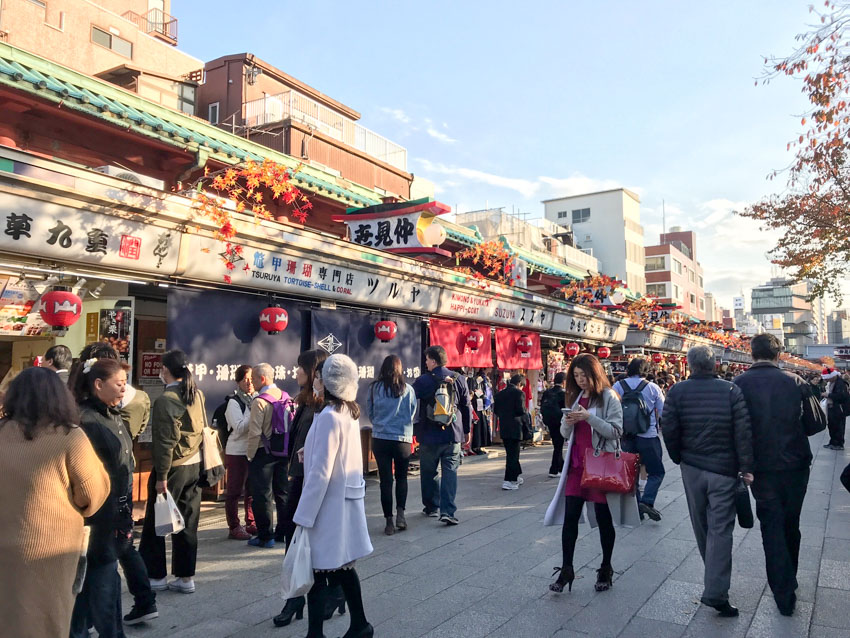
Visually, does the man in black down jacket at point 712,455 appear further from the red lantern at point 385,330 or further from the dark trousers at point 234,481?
the red lantern at point 385,330

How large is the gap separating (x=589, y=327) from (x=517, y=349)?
17.9ft

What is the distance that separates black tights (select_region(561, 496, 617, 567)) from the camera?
496 centimetres

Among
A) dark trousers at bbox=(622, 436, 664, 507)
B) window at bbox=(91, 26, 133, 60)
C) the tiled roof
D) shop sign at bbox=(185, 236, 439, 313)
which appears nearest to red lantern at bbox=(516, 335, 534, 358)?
shop sign at bbox=(185, 236, 439, 313)

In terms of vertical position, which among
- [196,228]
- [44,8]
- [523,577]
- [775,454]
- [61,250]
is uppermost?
[44,8]

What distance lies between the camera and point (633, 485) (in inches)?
197

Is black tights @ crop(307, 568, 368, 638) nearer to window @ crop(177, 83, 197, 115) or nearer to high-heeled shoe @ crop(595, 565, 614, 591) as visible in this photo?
high-heeled shoe @ crop(595, 565, 614, 591)

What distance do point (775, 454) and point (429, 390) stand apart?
151 inches

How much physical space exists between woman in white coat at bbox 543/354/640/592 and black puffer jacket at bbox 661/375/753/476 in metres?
0.44

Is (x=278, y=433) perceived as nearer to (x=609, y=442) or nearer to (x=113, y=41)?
(x=609, y=442)

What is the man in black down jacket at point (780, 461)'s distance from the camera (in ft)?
15.1

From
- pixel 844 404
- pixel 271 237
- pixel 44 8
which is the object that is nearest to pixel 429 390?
pixel 271 237

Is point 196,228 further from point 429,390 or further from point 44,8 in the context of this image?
point 44,8

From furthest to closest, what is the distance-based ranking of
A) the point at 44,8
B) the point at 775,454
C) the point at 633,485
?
1. the point at 44,8
2. the point at 633,485
3. the point at 775,454

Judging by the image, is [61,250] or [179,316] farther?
[179,316]
